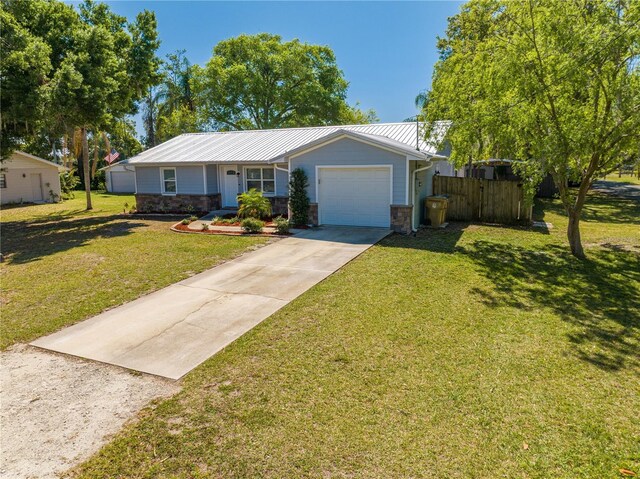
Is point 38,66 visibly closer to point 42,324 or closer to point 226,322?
point 42,324

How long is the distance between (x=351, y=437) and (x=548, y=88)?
8.92 meters

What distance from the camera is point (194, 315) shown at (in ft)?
21.2

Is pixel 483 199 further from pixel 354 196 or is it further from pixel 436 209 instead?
pixel 354 196

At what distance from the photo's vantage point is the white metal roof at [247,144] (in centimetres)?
A: 1788

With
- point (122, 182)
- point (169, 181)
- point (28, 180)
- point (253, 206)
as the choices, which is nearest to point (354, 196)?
point (253, 206)

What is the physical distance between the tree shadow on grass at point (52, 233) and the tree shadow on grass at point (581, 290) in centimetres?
1169

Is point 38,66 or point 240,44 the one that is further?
point 240,44

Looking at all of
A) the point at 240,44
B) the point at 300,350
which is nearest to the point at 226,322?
the point at 300,350

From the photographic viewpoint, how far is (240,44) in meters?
38.6

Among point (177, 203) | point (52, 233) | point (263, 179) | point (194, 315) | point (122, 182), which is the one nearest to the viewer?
point (194, 315)

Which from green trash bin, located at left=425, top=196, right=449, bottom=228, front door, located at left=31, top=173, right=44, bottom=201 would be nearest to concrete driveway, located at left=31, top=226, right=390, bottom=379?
green trash bin, located at left=425, top=196, right=449, bottom=228

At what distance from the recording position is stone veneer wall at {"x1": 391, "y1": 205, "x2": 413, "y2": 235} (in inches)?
512

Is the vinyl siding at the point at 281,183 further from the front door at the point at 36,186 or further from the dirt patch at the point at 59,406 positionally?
the front door at the point at 36,186

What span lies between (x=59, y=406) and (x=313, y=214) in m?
11.1
